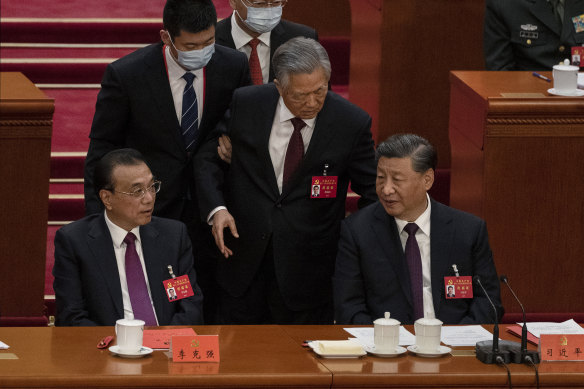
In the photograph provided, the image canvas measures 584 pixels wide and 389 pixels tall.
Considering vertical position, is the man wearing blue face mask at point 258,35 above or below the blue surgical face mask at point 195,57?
above

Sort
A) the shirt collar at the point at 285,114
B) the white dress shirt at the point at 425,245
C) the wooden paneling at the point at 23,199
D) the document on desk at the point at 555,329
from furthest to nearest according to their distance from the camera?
the wooden paneling at the point at 23,199 < the shirt collar at the point at 285,114 < the white dress shirt at the point at 425,245 < the document on desk at the point at 555,329

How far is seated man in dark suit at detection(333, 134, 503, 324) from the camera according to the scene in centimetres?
392

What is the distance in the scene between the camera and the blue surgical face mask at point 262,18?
4.39 meters

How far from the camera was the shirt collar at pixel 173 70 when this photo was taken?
13.8 ft

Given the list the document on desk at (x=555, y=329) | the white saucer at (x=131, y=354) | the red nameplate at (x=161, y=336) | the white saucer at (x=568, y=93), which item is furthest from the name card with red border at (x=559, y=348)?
the white saucer at (x=568, y=93)

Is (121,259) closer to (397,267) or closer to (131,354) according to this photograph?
(131,354)

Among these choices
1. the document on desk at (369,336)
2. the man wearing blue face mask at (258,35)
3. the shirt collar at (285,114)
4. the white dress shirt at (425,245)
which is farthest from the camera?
the man wearing blue face mask at (258,35)

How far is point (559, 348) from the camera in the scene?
3385mm

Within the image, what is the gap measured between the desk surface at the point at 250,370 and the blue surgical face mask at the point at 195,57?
1049mm

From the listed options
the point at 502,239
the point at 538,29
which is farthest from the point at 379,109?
the point at 502,239

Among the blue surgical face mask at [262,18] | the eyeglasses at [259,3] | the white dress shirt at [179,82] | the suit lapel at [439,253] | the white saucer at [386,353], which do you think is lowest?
the white saucer at [386,353]

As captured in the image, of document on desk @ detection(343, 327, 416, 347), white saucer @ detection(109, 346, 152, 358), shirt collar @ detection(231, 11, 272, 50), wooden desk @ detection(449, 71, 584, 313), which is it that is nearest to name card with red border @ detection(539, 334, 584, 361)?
document on desk @ detection(343, 327, 416, 347)

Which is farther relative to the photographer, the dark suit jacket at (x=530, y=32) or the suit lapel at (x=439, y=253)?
the dark suit jacket at (x=530, y=32)

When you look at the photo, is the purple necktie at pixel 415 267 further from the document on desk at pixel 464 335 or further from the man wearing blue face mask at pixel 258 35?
the man wearing blue face mask at pixel 258 35
